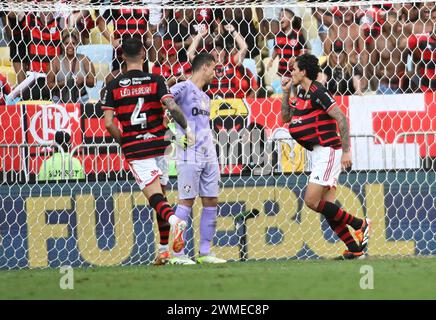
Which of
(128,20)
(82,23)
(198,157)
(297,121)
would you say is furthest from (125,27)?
(297,121)

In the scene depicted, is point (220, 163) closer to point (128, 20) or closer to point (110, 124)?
point (128, 20)

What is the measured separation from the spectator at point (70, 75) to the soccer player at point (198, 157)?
284cm

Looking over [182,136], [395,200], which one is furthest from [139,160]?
[395,200]

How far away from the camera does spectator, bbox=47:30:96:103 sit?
38.2 ft

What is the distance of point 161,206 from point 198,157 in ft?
2.46

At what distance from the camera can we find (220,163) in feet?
35.7

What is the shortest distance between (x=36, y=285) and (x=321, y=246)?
431 centimetres

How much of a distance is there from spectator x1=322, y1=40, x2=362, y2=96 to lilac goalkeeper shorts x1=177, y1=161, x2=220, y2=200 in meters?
2.86

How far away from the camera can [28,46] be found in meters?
11.9

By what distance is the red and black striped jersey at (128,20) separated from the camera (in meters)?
11.7

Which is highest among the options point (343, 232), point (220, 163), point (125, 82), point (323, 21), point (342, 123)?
point (323, 21)

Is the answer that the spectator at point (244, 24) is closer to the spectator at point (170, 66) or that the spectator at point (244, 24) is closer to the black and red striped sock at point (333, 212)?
the spectator at point (170, 66)

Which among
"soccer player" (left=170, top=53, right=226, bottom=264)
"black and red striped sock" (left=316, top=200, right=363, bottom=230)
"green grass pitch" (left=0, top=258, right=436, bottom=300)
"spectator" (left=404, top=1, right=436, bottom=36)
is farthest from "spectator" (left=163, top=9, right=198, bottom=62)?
"green grass pitch" (left=0, top=258, right=436, bottom=300)

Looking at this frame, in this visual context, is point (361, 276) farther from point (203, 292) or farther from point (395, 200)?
point (395, 200)
